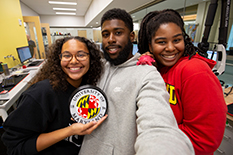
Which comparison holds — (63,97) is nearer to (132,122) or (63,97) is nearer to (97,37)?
(132,122)

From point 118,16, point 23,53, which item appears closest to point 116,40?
point 118,16

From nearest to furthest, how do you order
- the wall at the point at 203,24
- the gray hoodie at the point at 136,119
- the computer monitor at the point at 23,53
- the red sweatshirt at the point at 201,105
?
the gray hoodie at the point at 136,119 → the red sweatshirt at the point at 201,105 → the wall at the point at 203,24 → the computer monitor at the point at 23,53

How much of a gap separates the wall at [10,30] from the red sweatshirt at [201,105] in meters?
3.67

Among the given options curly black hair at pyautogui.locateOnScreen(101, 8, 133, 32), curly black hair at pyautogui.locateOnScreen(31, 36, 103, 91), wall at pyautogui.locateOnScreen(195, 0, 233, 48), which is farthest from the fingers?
wall at pyautogui.locateOnScreen(195, 0, 233, 48)

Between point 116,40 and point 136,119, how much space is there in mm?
590

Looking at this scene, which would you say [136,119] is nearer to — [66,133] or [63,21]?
[66,133]

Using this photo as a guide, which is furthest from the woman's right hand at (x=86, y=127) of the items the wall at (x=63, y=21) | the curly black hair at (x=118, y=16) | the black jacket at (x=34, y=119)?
the wall at (x=63, y=21)

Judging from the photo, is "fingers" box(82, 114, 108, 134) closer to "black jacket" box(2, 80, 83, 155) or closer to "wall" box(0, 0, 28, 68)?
"black jacket" box(2, 80, 83, 155)

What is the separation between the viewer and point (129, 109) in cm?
68

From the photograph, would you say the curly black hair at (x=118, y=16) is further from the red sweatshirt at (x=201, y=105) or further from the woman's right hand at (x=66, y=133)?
the woman's right hand at (x=66, y=133)

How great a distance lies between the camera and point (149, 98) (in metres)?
0.62

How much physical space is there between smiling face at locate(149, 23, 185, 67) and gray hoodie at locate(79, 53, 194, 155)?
0.63 ft

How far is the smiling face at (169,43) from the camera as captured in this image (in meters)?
0.81

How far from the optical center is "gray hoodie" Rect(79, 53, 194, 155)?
1.58 ft
